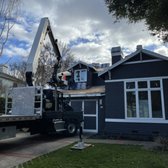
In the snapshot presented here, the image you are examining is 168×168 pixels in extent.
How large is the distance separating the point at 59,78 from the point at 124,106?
436cm

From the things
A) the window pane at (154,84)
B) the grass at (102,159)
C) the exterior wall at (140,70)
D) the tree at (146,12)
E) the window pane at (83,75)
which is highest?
the tree at (146,12)

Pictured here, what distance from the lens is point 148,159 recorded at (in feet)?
23.6

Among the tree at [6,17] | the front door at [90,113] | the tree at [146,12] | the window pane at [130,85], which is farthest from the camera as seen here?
the front door at [90,113]

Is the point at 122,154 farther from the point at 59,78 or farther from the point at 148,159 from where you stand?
the point at 59,78

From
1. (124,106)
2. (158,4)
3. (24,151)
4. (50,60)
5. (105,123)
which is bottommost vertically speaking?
(24,151)

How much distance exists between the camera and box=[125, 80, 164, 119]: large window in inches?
492

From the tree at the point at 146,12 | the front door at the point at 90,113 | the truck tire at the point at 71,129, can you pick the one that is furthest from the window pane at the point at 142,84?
the truck tire at the point at 71,129

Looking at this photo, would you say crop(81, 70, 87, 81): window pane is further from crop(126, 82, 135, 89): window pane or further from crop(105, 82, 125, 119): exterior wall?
crop(126, 82, 135, 89): window pane

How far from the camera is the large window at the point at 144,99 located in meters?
12.5

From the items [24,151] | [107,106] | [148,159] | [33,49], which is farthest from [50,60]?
[148,159]

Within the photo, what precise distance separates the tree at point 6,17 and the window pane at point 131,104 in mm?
7944

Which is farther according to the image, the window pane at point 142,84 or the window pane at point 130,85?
the window pane at point 130,85

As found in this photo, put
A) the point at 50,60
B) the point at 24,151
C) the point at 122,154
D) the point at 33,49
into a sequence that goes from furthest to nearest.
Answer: the point at 50,60, the point at 33,49, the point at 24,151, the point at 122,154

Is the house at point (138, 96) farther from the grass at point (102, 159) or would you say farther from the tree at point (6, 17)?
the tree at point (6, 17)
